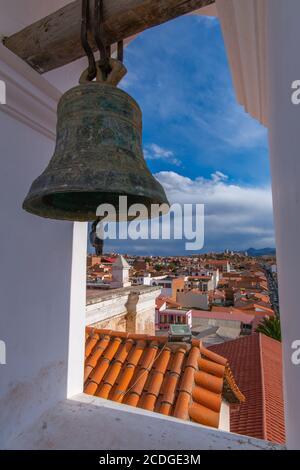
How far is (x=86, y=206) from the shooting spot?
1565mm

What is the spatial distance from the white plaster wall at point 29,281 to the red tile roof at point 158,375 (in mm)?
1212

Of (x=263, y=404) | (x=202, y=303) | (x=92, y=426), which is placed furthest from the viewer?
(x=202, y=303)

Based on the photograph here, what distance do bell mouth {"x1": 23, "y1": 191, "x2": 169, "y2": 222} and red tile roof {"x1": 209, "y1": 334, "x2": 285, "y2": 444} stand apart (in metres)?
3.49

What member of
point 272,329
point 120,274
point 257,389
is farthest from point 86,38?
point 272,329

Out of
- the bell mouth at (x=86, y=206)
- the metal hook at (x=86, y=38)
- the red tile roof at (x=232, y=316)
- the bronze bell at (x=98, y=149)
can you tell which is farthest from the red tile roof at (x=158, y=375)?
the red tile roof at (x=232, y=316)

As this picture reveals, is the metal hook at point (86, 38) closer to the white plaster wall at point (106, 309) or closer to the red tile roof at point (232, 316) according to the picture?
the white plaster wall at point (106, 309)

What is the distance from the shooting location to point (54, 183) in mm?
1055

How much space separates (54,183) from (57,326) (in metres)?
0.98

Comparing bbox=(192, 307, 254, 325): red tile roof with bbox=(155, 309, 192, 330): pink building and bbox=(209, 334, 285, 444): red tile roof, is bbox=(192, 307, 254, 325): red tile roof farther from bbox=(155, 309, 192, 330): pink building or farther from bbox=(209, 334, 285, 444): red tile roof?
bbox=(209, 334, 285, 444): red tile roof

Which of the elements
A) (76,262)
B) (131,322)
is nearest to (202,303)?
(131,322)

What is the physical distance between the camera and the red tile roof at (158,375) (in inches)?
105

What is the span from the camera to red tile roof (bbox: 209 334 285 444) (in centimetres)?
387

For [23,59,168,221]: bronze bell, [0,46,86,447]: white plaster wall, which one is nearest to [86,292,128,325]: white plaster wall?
[0,46,86,447]: white plaster wall
